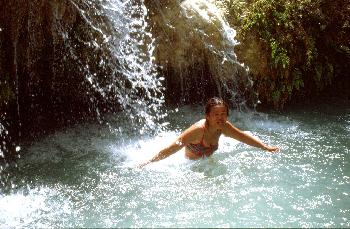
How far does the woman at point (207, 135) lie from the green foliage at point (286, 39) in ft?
9.63

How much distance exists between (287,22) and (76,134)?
5.18 metres

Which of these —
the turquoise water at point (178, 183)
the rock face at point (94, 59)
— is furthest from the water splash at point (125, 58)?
the turquoise water at point (178, 183)

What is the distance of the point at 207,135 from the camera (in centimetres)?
635

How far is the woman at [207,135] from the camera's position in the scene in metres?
5.95

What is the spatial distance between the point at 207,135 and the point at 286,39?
12.4 feet

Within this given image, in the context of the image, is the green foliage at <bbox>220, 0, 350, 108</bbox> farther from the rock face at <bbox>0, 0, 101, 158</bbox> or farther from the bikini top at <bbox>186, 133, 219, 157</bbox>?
the rock face at <bbox>0, 0, 101, 158</bbox>

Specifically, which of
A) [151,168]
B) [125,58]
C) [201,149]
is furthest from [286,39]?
[151,168]

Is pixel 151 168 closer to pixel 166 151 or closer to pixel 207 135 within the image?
pixel 166 151

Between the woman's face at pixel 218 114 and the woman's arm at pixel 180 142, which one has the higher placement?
the woman's face at pixel 218 114

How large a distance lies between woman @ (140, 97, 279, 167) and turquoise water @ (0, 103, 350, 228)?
237 millimetres

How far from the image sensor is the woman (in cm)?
595

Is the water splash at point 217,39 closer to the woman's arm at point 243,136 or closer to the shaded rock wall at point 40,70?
the shaded rock wall at point 40,70

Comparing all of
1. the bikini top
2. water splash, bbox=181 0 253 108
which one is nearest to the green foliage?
water splash, bbox=181 0 253 108

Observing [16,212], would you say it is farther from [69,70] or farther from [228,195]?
[69,70]
